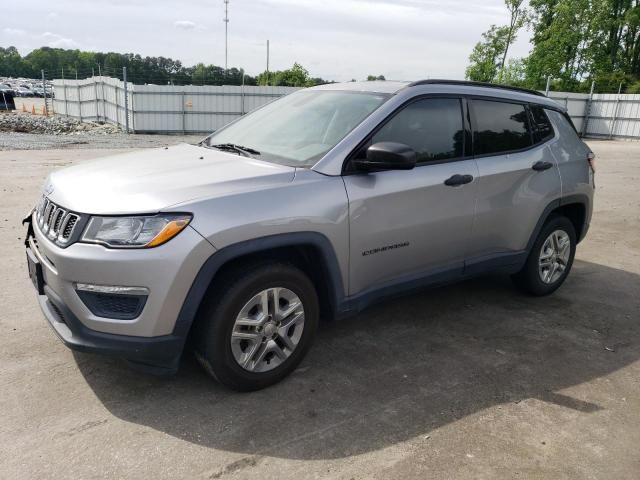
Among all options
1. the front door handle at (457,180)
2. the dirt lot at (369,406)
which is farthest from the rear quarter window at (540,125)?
the dirt lot at (369,406)

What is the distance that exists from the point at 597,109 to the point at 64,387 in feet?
104

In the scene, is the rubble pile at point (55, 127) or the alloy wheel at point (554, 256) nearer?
the alloy wheel at point (554, 256)

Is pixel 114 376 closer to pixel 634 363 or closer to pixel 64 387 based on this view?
pixel 64 387

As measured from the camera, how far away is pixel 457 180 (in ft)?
12.8

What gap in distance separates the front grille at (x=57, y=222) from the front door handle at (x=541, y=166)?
349 cm

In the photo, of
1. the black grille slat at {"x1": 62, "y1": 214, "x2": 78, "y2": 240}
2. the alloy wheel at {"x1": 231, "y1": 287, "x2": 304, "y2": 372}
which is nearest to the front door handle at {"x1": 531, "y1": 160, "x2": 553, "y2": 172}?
the alloy wheel at {"x1": 231, "y1": 287, "x2": 304, "y2": 372}

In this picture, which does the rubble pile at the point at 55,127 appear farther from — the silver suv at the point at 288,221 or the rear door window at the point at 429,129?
the rear door window at the point at 429,129

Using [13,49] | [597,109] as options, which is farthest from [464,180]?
[13,49]

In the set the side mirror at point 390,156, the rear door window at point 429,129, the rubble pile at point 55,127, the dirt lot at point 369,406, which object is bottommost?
the rubble pile at point 55,127

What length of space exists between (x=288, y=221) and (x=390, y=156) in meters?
0.72

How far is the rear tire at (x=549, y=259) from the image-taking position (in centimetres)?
477

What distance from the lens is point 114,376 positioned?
131 inches

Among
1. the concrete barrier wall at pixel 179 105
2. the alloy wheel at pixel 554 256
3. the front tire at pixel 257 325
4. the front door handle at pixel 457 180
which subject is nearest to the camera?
the front tire at pixel 257 325

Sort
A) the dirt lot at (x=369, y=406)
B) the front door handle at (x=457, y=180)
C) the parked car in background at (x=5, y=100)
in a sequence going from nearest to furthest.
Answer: the dirt lot at (x=369, y=406) → the front door handle at (x=457, y=180) → the parked car in background at (x=5, y=100)
